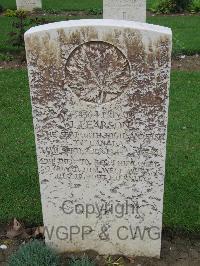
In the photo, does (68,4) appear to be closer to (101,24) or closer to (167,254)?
(167,254)

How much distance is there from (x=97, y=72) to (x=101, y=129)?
1.49ft

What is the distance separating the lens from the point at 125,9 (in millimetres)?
10914

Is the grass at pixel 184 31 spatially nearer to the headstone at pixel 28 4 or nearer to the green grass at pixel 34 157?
the green grass at pixel 34 157

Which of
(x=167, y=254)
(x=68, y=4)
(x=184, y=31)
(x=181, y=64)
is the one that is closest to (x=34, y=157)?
(x=167, y=254)

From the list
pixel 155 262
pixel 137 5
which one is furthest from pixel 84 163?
pixel 137 5

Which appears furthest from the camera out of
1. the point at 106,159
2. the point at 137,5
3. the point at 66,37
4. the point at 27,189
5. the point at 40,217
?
the point at 137,5

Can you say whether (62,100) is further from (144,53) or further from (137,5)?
(137,5)

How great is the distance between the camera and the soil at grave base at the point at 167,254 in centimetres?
416

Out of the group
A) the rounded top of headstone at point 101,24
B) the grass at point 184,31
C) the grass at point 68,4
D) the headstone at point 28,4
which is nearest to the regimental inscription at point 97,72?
the rounded top of headstone at point 101,24

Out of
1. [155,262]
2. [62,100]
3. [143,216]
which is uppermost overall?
[62,100]

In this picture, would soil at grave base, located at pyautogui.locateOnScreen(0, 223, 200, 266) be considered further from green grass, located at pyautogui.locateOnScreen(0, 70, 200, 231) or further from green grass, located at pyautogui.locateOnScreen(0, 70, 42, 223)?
green grass, located at pyautogui.locateOnScreen(0, 70, 42, 223)

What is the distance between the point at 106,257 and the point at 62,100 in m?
1.45

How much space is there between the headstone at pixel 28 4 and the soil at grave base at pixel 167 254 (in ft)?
38.1

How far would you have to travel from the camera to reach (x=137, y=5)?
10.9m
